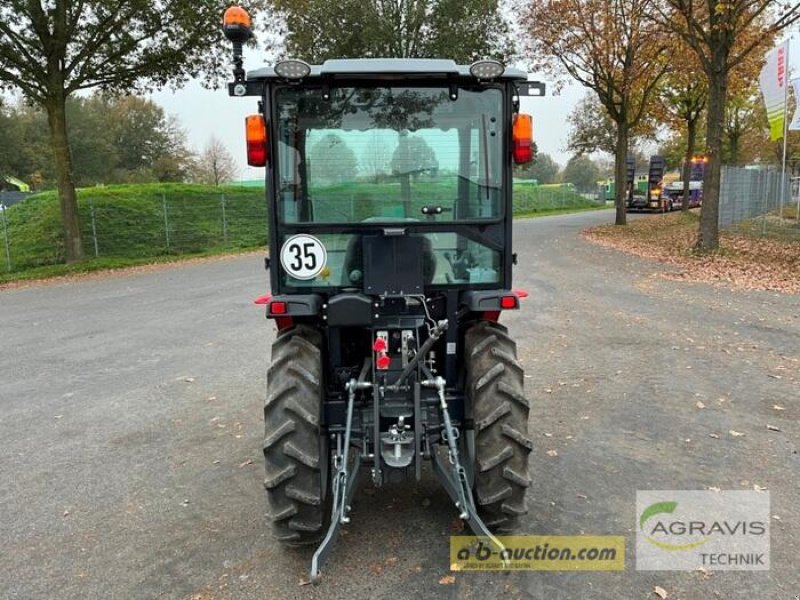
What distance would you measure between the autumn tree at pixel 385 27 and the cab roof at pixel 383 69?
1865 cm

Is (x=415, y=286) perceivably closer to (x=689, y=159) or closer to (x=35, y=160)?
(x=689, y=159)

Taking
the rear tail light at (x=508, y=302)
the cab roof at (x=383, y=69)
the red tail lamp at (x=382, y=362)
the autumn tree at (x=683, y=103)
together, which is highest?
the autumn tree at (x=683, y=103)

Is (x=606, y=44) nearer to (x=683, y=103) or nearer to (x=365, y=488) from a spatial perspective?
(x=683, y=103)

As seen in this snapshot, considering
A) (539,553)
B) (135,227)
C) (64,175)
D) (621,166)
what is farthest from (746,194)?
(539,553)

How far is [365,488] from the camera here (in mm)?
4125

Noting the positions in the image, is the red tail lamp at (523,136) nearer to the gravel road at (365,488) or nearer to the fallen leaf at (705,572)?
the gravel road at (365,488)

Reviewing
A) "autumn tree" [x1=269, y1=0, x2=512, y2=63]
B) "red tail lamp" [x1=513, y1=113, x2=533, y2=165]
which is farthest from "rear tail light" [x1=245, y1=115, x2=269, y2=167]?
"autumn tree" [x1=269, y1=0, x2=512, y2=63]

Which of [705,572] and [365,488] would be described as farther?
[365,488]

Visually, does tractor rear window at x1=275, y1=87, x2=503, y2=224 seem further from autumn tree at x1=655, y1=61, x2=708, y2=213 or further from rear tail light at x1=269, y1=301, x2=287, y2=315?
autumn tree at x1=655, y1=61, x2=708, y2=213

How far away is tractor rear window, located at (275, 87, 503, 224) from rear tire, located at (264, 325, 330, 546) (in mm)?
967

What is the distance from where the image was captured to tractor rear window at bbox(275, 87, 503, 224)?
348cm

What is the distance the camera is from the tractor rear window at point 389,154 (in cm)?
348

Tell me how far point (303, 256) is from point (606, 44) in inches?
891

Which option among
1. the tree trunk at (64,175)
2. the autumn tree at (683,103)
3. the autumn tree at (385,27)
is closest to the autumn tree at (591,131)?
the autumn tree at (683,103)
